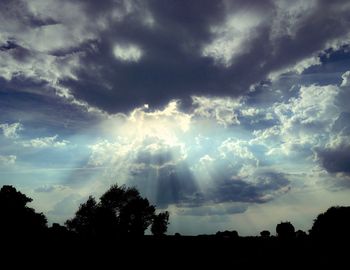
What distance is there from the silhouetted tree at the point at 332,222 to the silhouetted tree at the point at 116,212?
2452 inches

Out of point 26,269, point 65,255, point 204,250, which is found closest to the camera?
point 26,269

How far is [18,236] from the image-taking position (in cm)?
5128

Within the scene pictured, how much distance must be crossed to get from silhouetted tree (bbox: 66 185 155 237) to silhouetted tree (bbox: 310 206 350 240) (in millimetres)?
62284

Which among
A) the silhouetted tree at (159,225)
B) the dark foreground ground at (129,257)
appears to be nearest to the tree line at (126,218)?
the silhouetted tree at (159,225)

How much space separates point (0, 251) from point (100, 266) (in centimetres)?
1134

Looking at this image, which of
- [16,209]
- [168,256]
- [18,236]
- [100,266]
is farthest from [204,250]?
[16,209]

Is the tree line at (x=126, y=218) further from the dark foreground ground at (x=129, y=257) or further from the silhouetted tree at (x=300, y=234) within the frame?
the dark foreground ground at (x=129, y=257)

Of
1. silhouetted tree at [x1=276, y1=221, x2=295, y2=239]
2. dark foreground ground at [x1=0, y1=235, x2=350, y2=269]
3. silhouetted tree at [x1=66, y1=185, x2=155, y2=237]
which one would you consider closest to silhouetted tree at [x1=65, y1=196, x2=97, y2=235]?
silhouetted tree at [x1=66, y1=185, x2=155, y2=237]

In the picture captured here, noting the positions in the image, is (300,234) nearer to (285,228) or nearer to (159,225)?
(285,228)

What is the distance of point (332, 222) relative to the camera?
119m

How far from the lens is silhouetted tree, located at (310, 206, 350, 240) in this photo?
105894 millimetres

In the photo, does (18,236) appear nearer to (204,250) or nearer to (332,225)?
(204,250)

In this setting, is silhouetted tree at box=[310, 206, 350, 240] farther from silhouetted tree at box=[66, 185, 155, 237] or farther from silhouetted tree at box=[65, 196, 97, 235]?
silhouetted tree at box=[65, 196, 97, 235]

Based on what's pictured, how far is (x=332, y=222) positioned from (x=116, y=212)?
7718cm
